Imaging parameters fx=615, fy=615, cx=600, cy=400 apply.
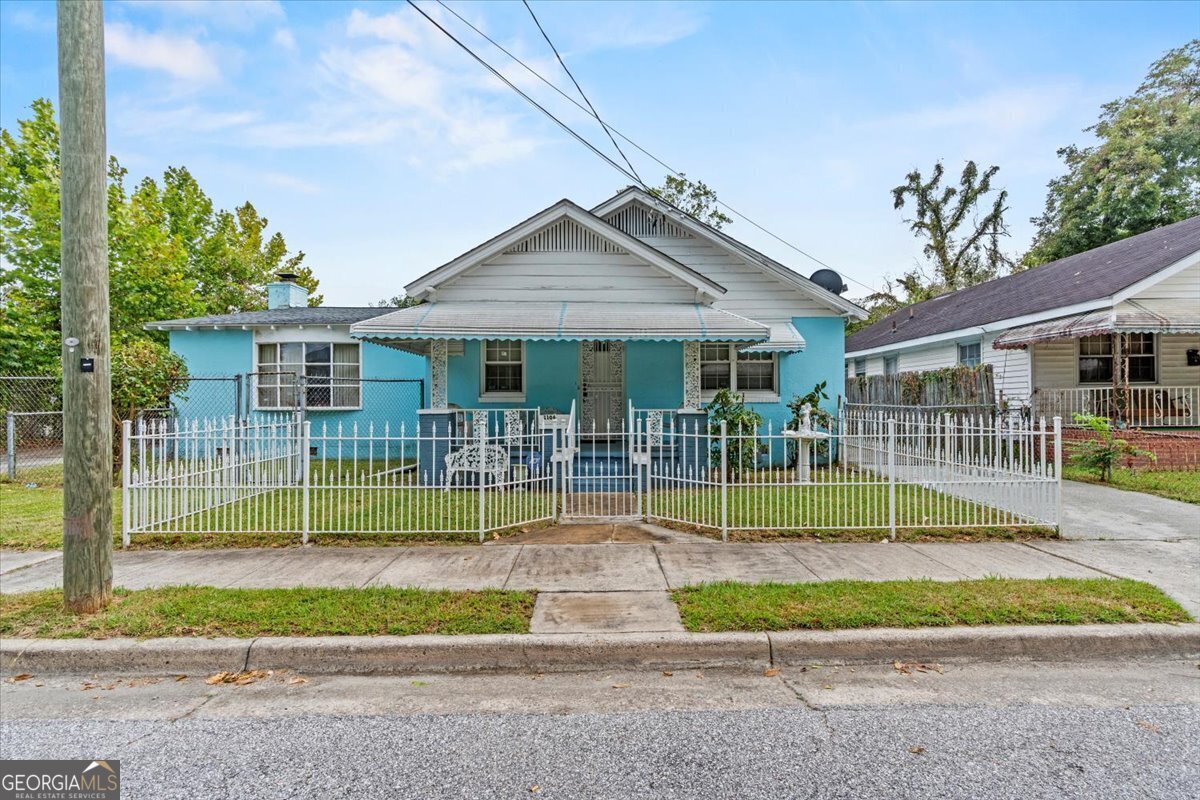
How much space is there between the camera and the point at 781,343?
43.1 feet

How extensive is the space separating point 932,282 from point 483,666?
144ft

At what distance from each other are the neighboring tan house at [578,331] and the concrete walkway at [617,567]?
462 cm

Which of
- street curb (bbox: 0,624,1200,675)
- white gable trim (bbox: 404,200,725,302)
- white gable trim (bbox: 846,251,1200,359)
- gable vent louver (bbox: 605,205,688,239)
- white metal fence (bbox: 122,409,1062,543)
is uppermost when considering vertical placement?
gable vent louver (bbox: 605,205,688,239)

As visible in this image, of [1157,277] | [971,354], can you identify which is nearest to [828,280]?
[971,354]

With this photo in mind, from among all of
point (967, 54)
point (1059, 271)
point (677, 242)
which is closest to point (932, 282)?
point (1059, 271)

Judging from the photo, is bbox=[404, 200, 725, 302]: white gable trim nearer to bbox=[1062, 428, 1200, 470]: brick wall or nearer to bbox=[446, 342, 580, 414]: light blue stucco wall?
bbox=[446, 342, 580, 414]: light blue stucco wall

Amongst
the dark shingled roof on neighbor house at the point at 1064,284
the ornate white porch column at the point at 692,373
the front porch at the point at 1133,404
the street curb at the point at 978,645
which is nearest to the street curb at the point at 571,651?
the street curb at the point at 978,645

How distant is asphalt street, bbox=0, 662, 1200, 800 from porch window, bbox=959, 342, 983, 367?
16.1 m

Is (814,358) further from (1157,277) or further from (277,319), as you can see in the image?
(277,319)

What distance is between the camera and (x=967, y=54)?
1510cm

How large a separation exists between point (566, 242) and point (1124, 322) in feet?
38.9

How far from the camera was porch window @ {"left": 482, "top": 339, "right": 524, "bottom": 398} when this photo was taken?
1355 centimetres

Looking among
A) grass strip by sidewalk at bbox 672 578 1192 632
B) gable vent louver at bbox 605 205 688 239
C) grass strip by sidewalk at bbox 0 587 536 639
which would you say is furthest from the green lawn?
grass strip by sidewalk at bbox 0 587 536 639

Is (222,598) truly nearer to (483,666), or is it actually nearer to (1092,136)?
(483,666)
